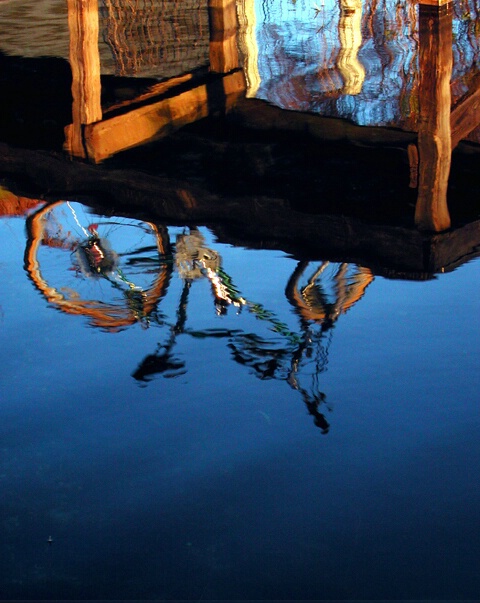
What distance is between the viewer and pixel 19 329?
184 inches

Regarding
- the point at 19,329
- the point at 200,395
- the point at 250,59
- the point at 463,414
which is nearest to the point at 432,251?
the point at 463,414

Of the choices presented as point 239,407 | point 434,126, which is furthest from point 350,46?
point 239,407

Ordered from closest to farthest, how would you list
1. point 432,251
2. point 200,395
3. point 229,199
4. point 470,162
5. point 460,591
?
1. point 460,591
2. point 200,395
3. point 432,251
4. point 229,199
5. point 470,162

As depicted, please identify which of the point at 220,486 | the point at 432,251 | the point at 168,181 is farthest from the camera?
the point at 168,181

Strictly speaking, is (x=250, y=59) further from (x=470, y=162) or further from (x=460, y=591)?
(x=460, y=591)

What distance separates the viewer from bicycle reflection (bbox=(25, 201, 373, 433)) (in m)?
4.22

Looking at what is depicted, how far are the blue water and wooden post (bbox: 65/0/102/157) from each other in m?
2.45

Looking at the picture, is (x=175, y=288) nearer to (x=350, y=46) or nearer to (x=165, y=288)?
(x=165, y=288)

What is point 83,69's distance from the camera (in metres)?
7.53

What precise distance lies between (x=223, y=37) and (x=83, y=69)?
1986 millimetres

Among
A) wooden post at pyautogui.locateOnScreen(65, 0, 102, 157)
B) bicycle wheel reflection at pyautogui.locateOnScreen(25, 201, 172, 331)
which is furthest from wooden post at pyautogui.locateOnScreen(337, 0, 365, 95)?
bicycle wheel reflection at pyautogui.locateOnScreen(25, 201, 172, 331)

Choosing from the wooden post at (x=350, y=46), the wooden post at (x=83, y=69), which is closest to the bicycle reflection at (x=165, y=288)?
the wooden post at (x=83, y=69)

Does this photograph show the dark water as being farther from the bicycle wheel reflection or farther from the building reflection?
the building reflection

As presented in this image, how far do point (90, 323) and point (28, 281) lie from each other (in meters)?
0.77
